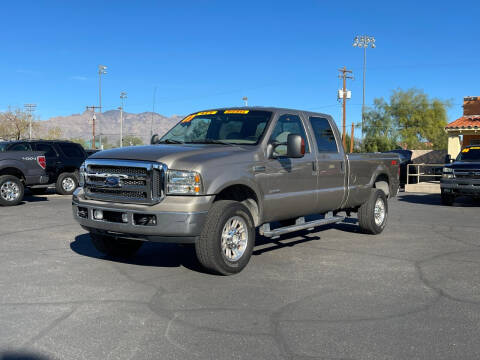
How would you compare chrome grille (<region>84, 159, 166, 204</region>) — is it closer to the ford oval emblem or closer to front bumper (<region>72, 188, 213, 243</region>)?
the ford oval emblem

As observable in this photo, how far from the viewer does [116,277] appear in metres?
5.86

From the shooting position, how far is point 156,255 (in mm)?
7129

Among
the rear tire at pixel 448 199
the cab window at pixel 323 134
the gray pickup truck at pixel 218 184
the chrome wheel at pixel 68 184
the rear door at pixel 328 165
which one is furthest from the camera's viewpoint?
the chrome wheel at pixel 68 184

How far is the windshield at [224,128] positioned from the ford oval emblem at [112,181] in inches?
53.2

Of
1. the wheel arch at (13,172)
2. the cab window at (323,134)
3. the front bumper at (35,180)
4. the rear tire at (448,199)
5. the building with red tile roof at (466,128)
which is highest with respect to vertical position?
the building with red tile roof at (466,128)

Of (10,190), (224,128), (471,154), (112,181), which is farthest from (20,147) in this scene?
(471,154)

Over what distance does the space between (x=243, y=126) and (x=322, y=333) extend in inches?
139

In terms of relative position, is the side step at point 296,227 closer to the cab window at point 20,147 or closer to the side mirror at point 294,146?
the side mirror at point 294,146

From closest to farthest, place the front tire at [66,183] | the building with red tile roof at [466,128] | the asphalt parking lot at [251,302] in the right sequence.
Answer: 1. the asphalt parking lot at [251,302]
2. the front tire at [66,183]
3. the building with red tile roof at [466,128]

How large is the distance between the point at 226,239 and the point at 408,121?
64.9 meters

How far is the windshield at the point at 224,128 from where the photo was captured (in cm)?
681

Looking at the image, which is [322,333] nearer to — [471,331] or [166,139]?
[471,331]

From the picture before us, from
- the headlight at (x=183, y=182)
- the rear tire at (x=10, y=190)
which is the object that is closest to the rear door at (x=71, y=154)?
the rear tire at (x=10, y=190)

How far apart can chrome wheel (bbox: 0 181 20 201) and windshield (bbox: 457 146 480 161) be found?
12.9 m
